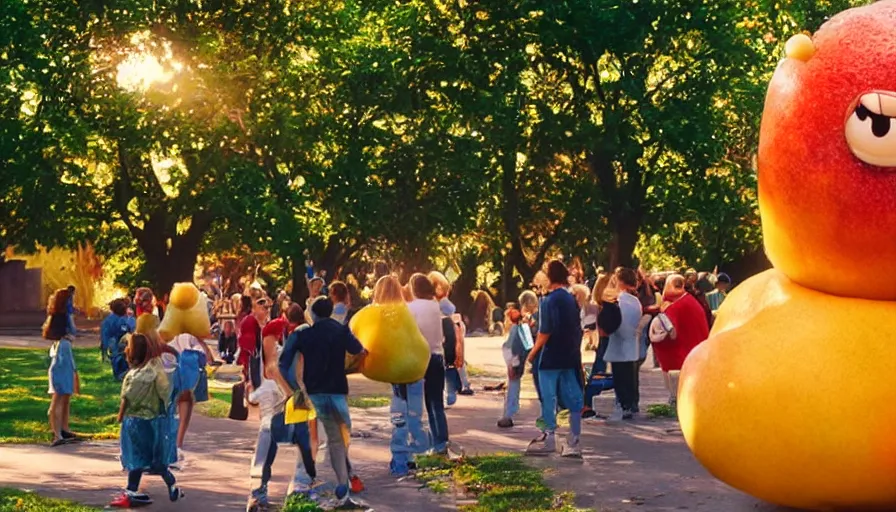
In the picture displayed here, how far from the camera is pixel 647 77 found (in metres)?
36.6

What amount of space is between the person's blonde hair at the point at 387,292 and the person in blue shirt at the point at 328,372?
1.60 metres

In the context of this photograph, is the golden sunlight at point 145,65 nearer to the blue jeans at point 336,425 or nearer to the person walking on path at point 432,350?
the person walking on path at point 432,350

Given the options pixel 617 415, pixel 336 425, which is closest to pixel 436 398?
pixel 336 425

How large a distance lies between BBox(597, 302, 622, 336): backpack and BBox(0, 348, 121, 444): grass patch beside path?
605 centimetres

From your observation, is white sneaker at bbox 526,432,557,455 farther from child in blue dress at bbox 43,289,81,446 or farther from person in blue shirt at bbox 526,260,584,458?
child in blue dress at bbox 43,289,81,446

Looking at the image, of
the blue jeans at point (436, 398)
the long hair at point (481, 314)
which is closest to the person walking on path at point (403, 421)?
the blue jeans at point (436, 398)

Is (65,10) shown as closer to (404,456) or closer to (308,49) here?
(308,49)

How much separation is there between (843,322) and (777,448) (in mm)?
899

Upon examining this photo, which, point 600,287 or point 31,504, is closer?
point 31,504

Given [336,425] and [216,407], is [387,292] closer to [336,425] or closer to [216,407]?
[336,425]

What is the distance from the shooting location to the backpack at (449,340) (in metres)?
19.3

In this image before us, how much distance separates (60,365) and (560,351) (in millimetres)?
6049

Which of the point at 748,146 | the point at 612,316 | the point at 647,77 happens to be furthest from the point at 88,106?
the point at 612,316

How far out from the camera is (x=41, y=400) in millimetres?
25906
